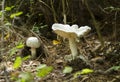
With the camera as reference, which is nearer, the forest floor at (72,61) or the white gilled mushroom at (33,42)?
the forest floor at (72,61)

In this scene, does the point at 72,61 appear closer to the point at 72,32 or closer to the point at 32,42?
the point at 72,32

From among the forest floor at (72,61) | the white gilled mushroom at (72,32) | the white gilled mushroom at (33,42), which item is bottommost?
the forest floor at (72,61)

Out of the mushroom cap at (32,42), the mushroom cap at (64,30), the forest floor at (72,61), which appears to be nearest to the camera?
the forest floor at (72,61)

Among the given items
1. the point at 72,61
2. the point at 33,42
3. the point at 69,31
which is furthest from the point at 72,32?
the point at 33,42

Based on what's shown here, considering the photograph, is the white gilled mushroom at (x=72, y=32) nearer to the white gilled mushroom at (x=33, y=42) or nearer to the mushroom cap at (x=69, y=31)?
the mushroom cap at (x=69, y=31)

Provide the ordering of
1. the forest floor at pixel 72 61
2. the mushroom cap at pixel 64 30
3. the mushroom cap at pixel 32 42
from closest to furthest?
the forest floor at pixel 72 61 → the mushroom cap at pixel 64 30 → the mushroom cap at pixel 32 42

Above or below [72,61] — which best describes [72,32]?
above

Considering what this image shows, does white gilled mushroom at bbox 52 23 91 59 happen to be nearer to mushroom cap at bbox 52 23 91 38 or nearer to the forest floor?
mushroom cap at bbox 52 23 91 38

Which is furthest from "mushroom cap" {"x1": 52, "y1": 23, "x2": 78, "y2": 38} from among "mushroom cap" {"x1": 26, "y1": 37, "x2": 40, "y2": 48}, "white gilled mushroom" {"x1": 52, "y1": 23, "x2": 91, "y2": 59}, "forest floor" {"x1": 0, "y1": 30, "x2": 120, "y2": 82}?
"mushroom cap" {"x1": 26, "y1": 37, "x2": 40, "y2": 48}

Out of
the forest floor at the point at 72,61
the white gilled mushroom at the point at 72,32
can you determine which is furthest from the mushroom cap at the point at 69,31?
the forest floor at the point at 72,61
